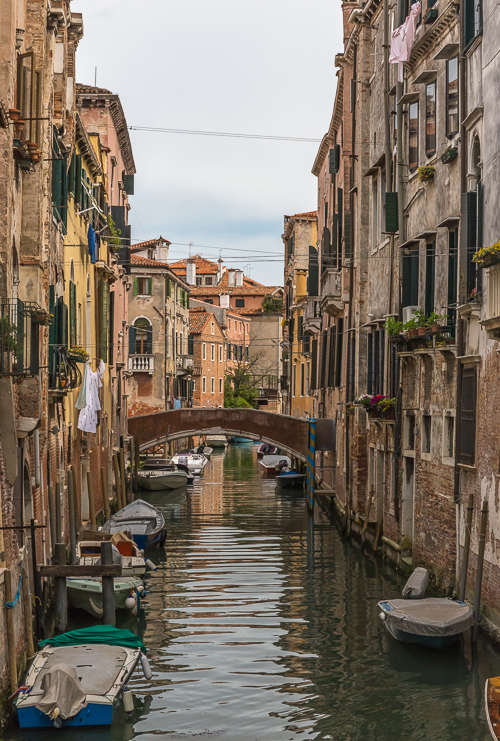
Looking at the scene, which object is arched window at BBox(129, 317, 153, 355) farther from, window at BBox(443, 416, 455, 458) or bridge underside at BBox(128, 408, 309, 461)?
window at BBox(443, 416, 455, 458)

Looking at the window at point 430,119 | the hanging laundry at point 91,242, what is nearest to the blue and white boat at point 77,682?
the window at point 430,119

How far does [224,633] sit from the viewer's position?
13305 mm

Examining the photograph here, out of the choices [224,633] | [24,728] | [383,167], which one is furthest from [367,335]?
[24,728]

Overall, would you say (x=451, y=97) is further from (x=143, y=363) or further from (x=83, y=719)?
(x=143, y=363)

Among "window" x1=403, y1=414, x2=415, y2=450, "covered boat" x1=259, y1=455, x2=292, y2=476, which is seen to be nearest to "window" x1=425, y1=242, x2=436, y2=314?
"window" x1=403, y1=414, x2=415, y2=450

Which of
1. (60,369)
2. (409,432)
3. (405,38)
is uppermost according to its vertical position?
(405,38)

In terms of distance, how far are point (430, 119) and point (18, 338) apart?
25.4 ft

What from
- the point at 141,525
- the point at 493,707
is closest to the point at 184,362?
the point at 141,525

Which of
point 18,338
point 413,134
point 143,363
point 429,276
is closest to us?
point 18,338

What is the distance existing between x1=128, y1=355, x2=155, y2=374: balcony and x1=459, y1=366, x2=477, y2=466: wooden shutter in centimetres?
2953

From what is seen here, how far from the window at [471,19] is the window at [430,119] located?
6.63ft

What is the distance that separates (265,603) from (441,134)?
768cm

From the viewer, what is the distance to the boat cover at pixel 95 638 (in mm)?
10391

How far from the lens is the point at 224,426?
110 feet
